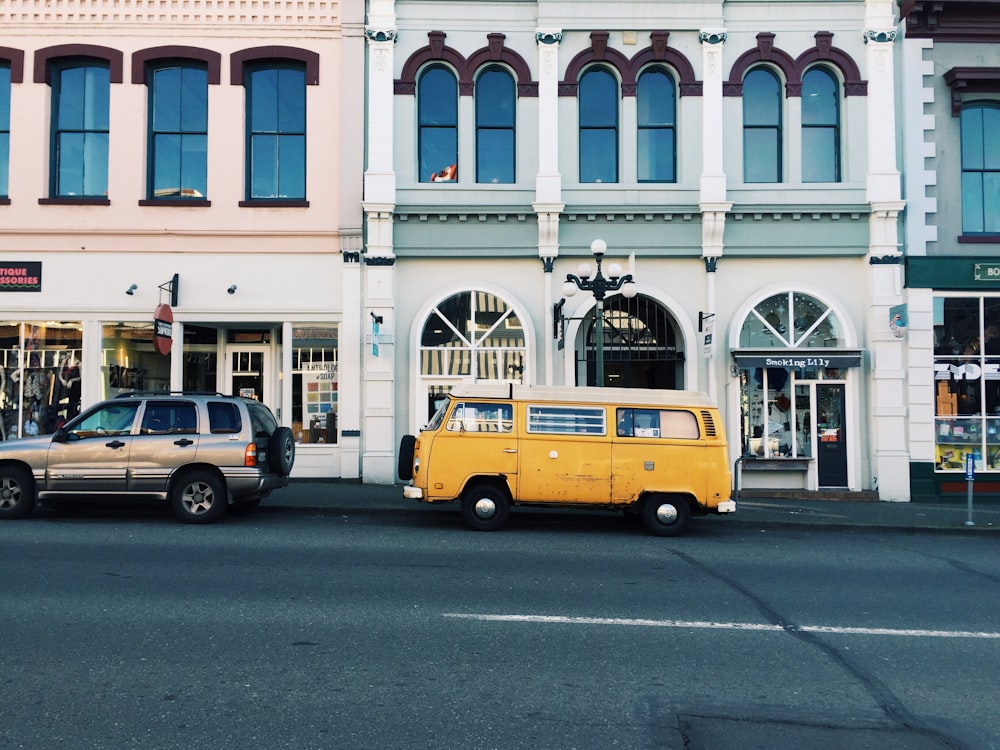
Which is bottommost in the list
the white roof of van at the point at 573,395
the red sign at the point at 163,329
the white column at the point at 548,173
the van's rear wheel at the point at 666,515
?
the van's rear wheel at the point at 666,515

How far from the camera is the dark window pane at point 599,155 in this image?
667 inches

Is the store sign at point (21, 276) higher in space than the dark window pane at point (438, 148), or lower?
lower

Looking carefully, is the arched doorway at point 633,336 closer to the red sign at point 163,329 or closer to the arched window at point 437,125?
the arched window at point 437,125

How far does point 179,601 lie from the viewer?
23.3ft

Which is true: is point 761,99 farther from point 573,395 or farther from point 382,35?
point 573,395

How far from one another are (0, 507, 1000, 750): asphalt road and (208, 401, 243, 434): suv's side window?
1.86 meters

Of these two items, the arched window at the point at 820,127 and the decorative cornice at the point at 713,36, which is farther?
the arched window at the point at 820,127

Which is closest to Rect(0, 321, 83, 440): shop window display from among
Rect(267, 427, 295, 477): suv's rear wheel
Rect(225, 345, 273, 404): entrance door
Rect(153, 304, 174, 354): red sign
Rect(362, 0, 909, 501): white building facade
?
Rect(153, 304, 174, 354): red sign

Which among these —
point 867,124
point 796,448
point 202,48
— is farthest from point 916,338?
point 202,48

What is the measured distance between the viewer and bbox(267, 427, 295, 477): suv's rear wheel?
12266 millimetres

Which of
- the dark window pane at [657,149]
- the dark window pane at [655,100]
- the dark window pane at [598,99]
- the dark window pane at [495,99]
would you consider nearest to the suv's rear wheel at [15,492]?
the dark window pane at [495,99]

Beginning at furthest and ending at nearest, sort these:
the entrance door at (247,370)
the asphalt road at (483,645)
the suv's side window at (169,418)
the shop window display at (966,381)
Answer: the entrance door at (247,370)
the shop window display at (966,381)
the suv's side window at (169,418)
the asphalt road at (483,645)

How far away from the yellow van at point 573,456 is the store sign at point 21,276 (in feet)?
32.4

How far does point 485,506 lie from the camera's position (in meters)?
11.6
